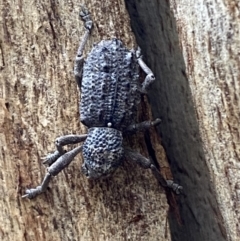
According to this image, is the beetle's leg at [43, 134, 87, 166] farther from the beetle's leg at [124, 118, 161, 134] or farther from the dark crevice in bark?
the dark crevice in bark

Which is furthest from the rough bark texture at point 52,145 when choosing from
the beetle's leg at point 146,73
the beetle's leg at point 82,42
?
the beetle's leg at point 146,73

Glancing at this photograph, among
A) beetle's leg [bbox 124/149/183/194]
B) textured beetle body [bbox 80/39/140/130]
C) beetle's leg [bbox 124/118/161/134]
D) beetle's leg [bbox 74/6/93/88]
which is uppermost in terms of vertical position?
beetle's leg [bbox 74/6/93/88]

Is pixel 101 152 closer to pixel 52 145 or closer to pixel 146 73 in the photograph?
pixel 52 145

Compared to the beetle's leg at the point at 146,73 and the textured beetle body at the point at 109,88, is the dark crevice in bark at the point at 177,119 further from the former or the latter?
the textured beetle body at the point at 109,88

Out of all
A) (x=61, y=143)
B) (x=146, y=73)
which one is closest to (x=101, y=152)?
(x=61, y=143)

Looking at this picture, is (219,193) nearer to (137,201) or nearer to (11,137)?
(137,201)

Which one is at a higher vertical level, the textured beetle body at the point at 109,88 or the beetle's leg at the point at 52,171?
the textured beetle body at the point at 109,88

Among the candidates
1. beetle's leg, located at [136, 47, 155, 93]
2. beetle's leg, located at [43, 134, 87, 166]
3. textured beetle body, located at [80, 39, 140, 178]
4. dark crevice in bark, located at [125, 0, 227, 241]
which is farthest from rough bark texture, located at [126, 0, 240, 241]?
beetle's leg, located at [43, 134, 87, 166]

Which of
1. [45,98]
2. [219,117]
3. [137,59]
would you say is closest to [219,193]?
[219,117]
